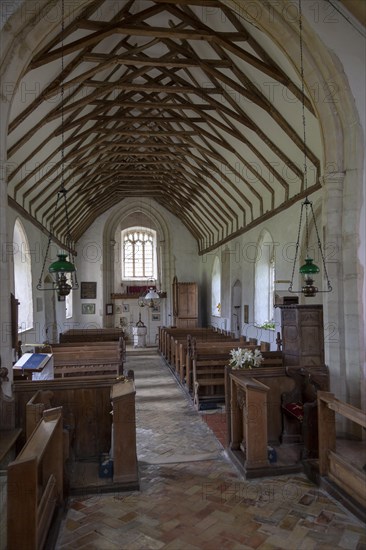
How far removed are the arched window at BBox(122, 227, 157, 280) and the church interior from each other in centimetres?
816

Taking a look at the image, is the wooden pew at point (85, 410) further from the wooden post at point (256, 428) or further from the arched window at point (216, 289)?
the arched window at point (216, 289)

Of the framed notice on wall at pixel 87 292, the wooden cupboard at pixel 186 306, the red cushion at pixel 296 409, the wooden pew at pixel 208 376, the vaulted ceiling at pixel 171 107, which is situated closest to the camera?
the red cushion at pixel 296 409

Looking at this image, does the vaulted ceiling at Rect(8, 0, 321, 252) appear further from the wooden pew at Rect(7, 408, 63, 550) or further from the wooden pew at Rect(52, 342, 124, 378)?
the wooden pew at Rect(7, 408, 63, 550)

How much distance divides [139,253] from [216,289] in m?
5.35

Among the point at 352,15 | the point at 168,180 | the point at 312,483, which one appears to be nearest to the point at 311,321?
the point at 312,483

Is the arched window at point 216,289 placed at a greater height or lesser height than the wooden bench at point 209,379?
greater

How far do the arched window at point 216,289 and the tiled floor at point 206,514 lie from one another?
1274cm

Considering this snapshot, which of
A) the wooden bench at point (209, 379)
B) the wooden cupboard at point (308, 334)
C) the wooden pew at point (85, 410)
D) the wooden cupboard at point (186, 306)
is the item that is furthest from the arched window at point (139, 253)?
the wooden pew at point (85, 410)

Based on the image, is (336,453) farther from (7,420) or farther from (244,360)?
(7,420)

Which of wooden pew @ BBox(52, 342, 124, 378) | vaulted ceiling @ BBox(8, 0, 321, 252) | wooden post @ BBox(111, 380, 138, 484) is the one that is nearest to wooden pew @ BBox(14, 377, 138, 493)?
wooden post @ BBox(111, 380, 138, 484)

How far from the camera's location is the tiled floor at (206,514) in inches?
140

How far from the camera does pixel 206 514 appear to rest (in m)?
4.02

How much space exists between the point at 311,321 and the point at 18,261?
823cm

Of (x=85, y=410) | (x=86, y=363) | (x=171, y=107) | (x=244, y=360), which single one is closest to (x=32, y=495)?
(x=85, y=410)
